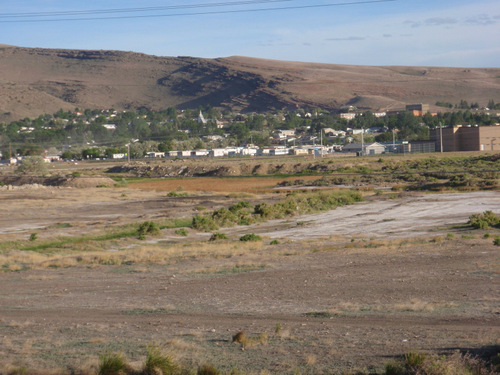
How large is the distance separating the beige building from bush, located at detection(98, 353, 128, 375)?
11895cm

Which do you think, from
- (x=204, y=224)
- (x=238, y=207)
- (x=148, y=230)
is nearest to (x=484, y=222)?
(x=204, y=224)

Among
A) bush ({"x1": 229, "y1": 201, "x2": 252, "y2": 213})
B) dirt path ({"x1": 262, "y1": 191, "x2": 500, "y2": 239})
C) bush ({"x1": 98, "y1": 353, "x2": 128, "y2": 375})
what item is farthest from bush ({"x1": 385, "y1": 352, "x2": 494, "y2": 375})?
bush ({"x1": 229, "y1": 201, "x2": 252, "y2": 213})

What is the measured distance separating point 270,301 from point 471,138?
114 meters

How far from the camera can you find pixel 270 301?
1719cm

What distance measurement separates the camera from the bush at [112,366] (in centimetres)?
1031

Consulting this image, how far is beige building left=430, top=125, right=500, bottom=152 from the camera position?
121m

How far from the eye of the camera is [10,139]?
197 m

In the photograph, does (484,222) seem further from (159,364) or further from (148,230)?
(159,364)

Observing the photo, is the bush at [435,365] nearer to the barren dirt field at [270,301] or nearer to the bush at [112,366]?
the barren dirt field at [270,301]

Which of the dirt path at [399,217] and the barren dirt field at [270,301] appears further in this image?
the dirt path at [399,217]

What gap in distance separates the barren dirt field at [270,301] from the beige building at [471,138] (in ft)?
299

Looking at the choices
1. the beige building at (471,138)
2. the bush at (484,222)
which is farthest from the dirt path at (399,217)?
the beige building at (471,138)

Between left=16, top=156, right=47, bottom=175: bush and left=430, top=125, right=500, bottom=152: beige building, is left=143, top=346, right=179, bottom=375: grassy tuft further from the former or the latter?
left=430, top=125, right=500, bottom=152: beige building

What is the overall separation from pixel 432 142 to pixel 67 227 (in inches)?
4097
